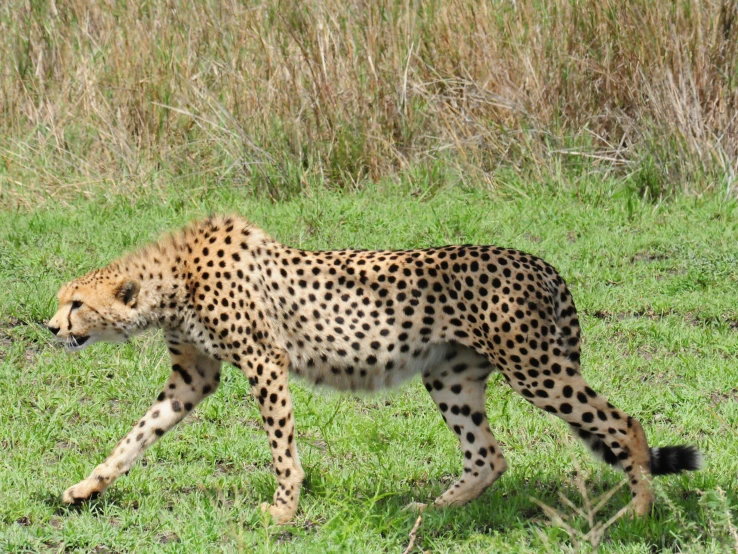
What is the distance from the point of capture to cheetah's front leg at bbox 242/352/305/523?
12.2 feet

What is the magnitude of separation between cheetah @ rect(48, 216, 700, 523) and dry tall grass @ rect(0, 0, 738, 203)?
3.56m

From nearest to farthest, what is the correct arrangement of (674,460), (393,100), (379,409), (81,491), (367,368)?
1. (674,460)
2. (81,491)
3. (367,368)
4. (379,409)
5. (393,100)

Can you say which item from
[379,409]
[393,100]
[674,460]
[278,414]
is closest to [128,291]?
[278,414]

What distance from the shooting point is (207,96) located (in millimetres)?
7848

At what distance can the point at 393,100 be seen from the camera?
7785 millimetres

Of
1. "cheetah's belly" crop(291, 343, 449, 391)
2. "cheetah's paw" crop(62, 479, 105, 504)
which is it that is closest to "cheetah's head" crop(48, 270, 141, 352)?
"cheetah's paw" crop(62, 479, 105, 504)

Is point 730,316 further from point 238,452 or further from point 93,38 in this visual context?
point 93,38

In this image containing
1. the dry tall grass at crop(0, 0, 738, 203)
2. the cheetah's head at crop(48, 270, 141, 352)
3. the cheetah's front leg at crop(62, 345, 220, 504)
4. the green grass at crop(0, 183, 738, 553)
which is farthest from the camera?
the dry tall grass at crop(0, 0, 738, 203)

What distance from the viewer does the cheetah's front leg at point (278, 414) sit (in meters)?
3.73

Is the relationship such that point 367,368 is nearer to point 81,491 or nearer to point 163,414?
point 163,414

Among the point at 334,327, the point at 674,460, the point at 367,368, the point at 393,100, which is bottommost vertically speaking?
the point at 393,100

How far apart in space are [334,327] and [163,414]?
0.64 meters

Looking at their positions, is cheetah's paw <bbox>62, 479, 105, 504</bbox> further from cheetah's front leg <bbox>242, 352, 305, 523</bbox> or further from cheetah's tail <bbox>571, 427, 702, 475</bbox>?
cheetah's tail <bbox>571, 427, 702, 475</bbox>

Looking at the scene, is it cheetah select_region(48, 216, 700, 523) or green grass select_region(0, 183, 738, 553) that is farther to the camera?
cheetah select_region(48, 216, 700, 523)
